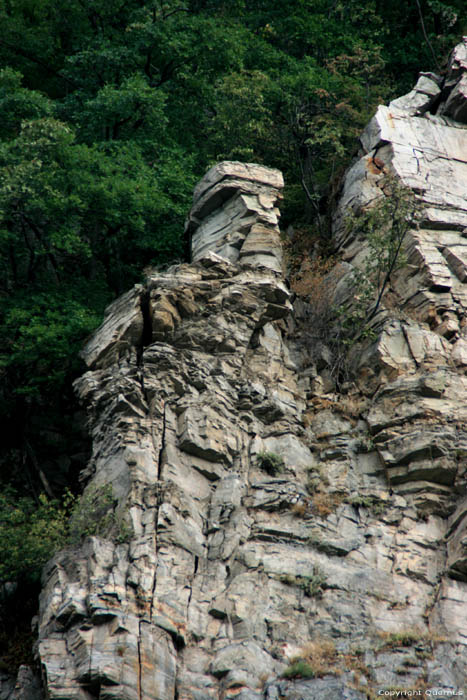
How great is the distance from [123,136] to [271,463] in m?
13.6

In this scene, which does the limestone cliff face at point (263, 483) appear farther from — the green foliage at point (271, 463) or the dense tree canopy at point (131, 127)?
the dense tree canopy at point (131, 127)

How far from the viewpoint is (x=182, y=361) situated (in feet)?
57.1

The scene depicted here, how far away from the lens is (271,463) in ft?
53.0

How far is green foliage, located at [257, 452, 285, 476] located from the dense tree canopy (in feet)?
18.9

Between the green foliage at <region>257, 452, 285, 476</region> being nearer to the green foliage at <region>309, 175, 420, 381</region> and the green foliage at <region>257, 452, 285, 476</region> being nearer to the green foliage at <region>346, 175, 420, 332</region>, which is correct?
the green foliage at <region>309, 175, 420, 381</region>

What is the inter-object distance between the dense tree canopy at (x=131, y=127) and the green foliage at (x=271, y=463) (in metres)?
5.77

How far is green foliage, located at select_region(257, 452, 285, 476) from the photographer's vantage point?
637 inches

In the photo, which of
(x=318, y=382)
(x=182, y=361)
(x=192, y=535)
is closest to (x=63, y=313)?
(x=182, y=361)

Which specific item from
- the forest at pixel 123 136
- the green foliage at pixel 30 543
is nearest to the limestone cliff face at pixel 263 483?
the green foliage at pixel 30 543

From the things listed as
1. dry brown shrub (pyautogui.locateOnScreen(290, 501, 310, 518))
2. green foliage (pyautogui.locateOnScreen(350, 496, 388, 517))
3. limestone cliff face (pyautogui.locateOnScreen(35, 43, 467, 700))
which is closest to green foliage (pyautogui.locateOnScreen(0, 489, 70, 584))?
limestone cliff face (pyautogui.locateOnScreen(35, 43, 467, 700))

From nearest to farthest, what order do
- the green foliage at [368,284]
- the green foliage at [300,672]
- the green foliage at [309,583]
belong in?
the green foliage at [300,672] < the green foliage at [309,583] < the green foliage at [368,284]

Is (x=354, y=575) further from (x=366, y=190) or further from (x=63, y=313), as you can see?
(x=366, y=190)

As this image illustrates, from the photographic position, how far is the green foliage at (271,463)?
16.2 m

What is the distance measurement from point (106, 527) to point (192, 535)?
1595 mm
